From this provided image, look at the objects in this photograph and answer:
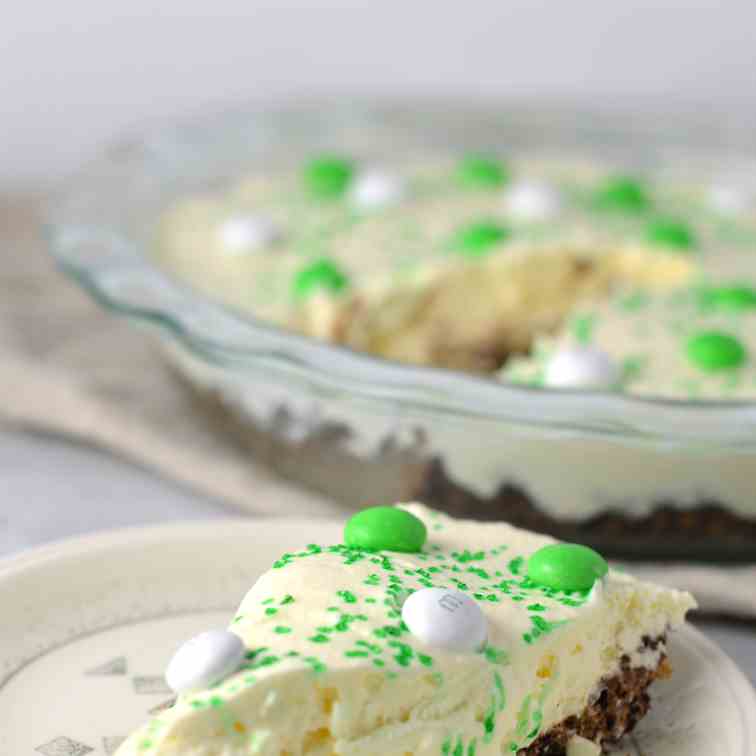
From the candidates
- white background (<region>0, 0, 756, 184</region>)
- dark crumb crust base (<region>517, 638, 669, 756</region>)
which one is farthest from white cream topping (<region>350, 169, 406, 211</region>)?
dark crumb crust base (<region>517, 638, 669, 756</region>)

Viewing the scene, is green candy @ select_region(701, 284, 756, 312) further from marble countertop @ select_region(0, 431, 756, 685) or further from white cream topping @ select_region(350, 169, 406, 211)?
marble countertop @ select_region(0, 431, 756, 685)

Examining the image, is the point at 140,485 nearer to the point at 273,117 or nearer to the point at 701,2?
the point at 273,117

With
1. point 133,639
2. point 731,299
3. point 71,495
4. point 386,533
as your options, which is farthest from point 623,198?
point 133,639

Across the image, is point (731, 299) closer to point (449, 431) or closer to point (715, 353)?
point (715, 353)

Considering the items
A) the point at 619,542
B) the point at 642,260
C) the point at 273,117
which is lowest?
the point at 619,542

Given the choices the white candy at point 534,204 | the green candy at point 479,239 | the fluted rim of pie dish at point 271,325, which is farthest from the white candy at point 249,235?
the white candy at point 534,204

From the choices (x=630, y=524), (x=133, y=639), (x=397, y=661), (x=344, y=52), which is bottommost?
(x=630, y=524)

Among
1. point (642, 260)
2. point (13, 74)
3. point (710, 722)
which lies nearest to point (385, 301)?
point (642, 260)
